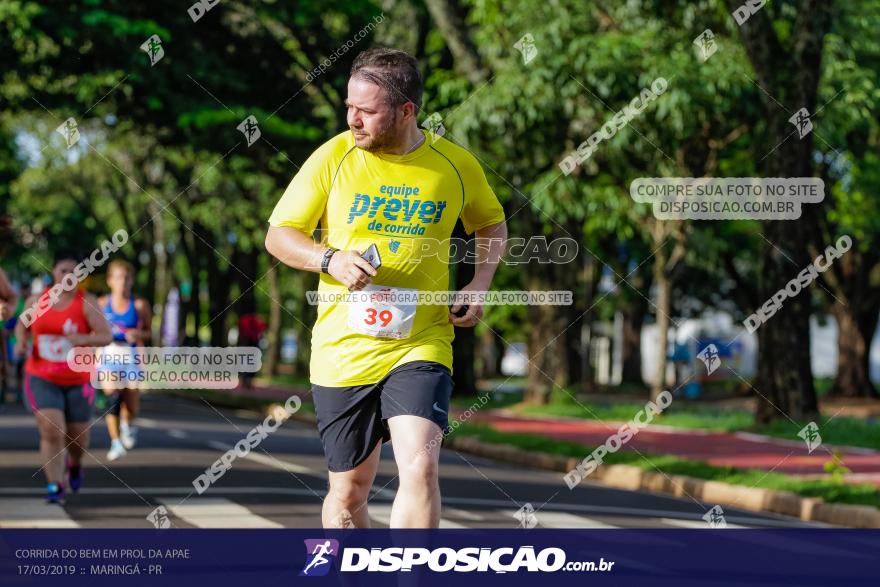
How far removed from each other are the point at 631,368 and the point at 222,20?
28043mm

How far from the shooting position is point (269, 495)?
471 inches

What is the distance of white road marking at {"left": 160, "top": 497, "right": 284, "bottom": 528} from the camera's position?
979cm

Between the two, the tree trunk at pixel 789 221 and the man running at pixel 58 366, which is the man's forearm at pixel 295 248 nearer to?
the man running at pixel 58 366

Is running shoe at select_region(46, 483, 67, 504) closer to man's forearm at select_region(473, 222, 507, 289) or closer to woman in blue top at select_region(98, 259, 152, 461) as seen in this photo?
woman in blue top at select_region(98, 259, 152, 461)

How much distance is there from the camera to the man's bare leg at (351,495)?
5.70 metres

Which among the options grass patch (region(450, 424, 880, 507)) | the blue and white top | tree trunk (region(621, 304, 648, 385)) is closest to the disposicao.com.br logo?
grass patch (region(450, 424, 880, 507))

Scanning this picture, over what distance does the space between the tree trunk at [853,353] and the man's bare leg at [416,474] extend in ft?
102

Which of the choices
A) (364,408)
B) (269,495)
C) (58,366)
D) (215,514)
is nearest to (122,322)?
(269,495)

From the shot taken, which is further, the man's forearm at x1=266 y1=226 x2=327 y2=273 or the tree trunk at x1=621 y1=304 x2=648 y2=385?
the tree trunk at x1=621 y1=304 x2=648 y2=385

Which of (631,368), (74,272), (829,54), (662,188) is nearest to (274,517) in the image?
(74,272)

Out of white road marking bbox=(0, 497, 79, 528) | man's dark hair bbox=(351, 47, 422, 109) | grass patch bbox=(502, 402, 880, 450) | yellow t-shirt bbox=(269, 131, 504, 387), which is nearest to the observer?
man's dark hair bbox=(351, 47, 422, 109)

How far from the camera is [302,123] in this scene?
2606cm

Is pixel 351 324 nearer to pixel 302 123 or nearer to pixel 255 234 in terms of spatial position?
pixel 302 123

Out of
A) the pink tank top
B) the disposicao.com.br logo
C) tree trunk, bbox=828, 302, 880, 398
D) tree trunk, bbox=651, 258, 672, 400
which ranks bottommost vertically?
the disposicao.com.br logo
